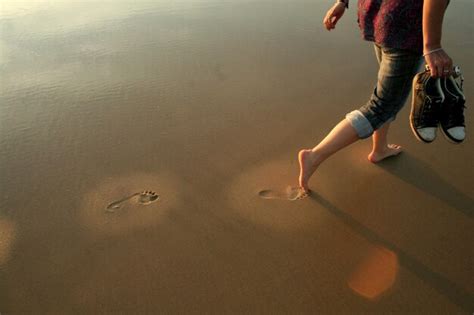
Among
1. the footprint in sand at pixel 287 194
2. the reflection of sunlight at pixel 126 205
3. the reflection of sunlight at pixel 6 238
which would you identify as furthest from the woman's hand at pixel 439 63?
the reflection of sunlight at pixel 6 238

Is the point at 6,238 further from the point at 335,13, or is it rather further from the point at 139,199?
the point at 335,13

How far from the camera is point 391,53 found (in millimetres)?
1738

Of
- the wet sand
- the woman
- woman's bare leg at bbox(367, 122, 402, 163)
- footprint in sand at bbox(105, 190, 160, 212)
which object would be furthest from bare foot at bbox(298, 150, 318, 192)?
footprint in sand at bbox(105, 190, 160, 212)

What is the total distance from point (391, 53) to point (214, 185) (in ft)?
3.65

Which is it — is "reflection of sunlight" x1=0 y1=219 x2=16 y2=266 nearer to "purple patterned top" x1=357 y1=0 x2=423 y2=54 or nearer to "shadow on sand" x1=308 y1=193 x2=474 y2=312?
"shadow on sand" x1=308 y1=193 x2=474 y2=312

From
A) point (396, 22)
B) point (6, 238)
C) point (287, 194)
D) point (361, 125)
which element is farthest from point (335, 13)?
point (6, 238)

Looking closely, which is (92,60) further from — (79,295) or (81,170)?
(79,295)

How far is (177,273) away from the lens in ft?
5.50

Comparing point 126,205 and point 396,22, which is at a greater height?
point 396,22

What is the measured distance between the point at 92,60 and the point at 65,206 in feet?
5.92

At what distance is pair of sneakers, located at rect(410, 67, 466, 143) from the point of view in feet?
5.24

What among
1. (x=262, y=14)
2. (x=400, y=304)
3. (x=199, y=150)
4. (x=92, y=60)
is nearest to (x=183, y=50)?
(x=92, y=60)

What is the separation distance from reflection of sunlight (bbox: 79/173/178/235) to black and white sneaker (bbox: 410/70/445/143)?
1.24 metres

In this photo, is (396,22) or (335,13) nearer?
(396,22)
